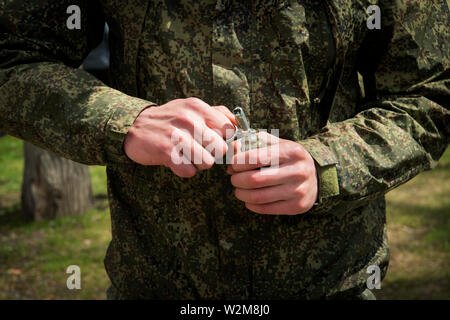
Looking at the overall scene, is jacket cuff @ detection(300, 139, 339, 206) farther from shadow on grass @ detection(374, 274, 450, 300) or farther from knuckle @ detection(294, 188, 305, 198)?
shadow on grass @ detection(374, 274, 450, 300)

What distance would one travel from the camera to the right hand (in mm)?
1438

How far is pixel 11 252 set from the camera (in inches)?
230

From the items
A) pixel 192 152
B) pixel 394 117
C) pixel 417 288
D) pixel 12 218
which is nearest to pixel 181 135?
pixel 192 152

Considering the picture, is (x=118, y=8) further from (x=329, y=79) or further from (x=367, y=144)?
(x=367, y=144)

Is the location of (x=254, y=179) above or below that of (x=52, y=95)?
below

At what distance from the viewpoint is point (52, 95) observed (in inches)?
63.4

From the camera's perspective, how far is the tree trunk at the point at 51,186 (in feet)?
20.6

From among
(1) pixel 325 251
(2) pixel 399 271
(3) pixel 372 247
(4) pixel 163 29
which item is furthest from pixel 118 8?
(2) pixel 399 271

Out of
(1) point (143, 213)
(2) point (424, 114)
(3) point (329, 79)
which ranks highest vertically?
(3) point (329, 79)

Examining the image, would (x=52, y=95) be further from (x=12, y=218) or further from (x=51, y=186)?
(x=12, y=218)

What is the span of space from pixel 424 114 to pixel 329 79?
0.35 meters

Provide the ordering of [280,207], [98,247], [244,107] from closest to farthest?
[280,207]
[244,107]
[98,247]

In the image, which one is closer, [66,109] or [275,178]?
[275,178]

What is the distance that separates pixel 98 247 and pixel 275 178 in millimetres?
4847
